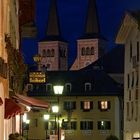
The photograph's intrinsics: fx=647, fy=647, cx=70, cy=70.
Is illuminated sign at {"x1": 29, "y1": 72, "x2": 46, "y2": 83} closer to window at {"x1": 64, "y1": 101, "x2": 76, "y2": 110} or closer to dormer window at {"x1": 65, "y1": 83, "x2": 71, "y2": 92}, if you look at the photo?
window at {"x1": 64, "y1": 101, "x2": 76, "y2": 110}

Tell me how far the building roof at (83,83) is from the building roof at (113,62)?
76.0ft

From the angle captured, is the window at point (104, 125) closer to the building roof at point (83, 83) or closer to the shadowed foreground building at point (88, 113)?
the shadowed foreground building at point (88, 113)

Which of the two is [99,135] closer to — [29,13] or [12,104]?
[29,13]

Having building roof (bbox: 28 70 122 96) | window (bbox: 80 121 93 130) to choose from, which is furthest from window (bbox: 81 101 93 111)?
window (bbox: 80 121 93 130)

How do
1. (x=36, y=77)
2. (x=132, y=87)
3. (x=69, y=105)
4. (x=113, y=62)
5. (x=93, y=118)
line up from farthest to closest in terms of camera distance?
(x=113, y=62), (x=93, y=118), (x=69, y=105), (x=132, y=87), (x=36, y=77)

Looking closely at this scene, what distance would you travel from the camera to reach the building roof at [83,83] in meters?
90.8

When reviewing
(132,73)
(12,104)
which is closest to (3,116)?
(12,104)

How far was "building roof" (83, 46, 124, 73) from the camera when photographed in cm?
12069

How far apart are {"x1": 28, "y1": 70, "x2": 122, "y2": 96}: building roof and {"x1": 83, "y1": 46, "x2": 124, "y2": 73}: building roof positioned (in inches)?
912

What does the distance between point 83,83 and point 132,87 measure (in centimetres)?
3471

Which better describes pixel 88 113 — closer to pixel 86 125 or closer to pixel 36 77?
pixel 86 125

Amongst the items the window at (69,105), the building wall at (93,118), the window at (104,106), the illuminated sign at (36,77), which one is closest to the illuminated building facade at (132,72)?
the window at (104,106)

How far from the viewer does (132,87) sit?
5950 cm

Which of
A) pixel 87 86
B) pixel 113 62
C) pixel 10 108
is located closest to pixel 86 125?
pixel 87 86
